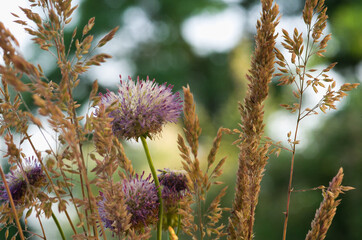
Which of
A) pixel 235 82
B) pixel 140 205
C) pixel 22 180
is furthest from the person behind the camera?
pixel 235 82

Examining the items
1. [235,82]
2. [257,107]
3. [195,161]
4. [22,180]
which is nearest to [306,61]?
[257,107]

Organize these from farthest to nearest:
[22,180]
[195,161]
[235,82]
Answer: [235,82] → [22,180] → [195,161]

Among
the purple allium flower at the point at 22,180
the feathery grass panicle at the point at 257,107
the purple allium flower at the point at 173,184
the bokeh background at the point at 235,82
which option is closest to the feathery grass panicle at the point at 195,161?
the feathery grass panicle at the point at 257,107

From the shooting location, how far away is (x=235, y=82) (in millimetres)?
5758

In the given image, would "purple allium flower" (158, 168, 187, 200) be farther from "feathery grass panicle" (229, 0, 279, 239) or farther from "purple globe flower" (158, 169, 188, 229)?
"feathery grass panicle" (229, 0, 279, 239)

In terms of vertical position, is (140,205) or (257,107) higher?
(257,107)

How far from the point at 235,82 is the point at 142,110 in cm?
521

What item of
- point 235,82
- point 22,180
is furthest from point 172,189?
point 235,82

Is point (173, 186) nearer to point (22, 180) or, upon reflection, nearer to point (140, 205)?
point (140, 205)

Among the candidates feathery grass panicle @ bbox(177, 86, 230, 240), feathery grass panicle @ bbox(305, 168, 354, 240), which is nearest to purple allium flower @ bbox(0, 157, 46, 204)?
feathery grass panicle @ bbox(177, 86, 230, 240)

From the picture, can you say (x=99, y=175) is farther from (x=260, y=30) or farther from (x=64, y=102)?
(x=260, y=30)

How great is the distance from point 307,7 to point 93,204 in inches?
13.8

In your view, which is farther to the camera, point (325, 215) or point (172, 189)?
point (172, 189)

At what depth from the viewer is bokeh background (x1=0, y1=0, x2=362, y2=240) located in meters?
4.15
